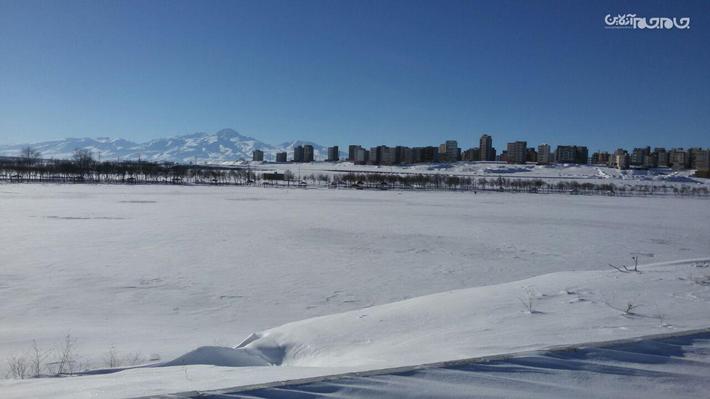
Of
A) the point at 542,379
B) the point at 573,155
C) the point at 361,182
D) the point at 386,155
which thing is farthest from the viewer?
the point at 386,155

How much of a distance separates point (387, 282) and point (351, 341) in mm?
5643

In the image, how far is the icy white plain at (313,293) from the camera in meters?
4.64

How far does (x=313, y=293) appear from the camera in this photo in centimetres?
1027

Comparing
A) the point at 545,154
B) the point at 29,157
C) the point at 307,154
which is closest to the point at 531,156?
the point at 545,154

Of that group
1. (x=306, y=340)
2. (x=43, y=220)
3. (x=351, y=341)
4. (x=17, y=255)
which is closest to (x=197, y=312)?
(x=306, y=340)

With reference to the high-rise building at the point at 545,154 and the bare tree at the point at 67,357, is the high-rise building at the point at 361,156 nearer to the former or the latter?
the high-rise building at the point at 545,154

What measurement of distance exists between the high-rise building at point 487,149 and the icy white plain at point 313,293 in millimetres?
139567

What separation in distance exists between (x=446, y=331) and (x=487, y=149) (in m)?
161

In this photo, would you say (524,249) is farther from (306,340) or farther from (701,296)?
(306,340)

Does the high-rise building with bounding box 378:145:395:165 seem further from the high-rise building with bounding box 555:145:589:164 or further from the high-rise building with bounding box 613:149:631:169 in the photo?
the high-rise building with bounding box 613:149:631:169

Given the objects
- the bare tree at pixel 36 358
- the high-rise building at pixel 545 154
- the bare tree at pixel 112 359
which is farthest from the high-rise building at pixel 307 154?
the bare tree at pixel 112 359

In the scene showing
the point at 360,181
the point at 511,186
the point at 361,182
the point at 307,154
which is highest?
the point at 307,154

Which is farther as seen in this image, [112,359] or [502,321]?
[112,359]

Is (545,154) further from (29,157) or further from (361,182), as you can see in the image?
(29,157)
